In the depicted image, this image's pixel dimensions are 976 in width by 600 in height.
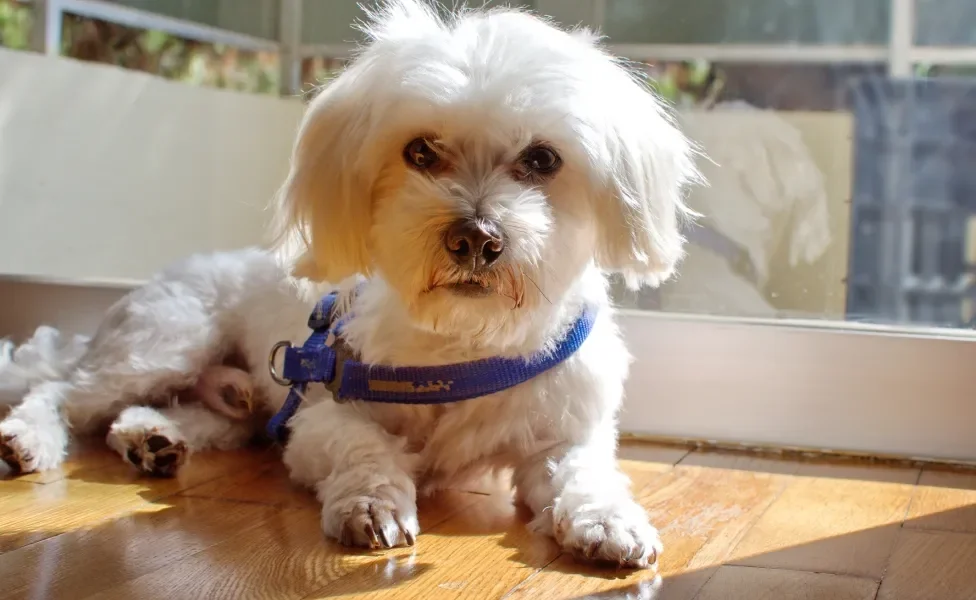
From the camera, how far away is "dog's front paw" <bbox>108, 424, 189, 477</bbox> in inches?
79.7

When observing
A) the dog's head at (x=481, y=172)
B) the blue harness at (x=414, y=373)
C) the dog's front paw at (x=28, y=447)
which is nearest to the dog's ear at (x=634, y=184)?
the dog's head at (x=481, y=172)

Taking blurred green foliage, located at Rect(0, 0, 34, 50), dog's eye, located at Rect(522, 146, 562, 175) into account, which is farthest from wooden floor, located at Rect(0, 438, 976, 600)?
blurred green foliage, located at Rect(0, 0, 34, 50)

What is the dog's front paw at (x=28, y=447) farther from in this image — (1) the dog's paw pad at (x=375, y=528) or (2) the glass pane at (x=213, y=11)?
→ (2) the glass pane at (x=213, y=11)

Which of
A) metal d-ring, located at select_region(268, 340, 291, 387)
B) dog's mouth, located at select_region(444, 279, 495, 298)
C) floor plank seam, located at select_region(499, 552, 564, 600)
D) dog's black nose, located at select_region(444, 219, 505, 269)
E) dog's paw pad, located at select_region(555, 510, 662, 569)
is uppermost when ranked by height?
dog's black nose, located at select_region(444, 219, 505, 269)

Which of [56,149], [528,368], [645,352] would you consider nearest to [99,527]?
[528,368]

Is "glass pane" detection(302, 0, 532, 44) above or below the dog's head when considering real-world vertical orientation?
above

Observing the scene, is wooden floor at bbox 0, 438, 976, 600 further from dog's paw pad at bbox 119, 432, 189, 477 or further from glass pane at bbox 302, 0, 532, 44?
glass pane at bbox 302, 0, 532, 44

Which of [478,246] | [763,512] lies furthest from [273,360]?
[763,512]

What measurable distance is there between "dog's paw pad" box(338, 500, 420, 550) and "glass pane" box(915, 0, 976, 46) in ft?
5.33

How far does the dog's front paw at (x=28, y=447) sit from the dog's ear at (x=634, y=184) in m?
Result: 1.09

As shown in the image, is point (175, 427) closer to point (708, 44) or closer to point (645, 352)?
point (645, 352)

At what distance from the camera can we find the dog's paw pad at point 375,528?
1563 millimetres

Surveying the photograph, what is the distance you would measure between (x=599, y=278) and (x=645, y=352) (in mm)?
672

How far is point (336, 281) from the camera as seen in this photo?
179cm
